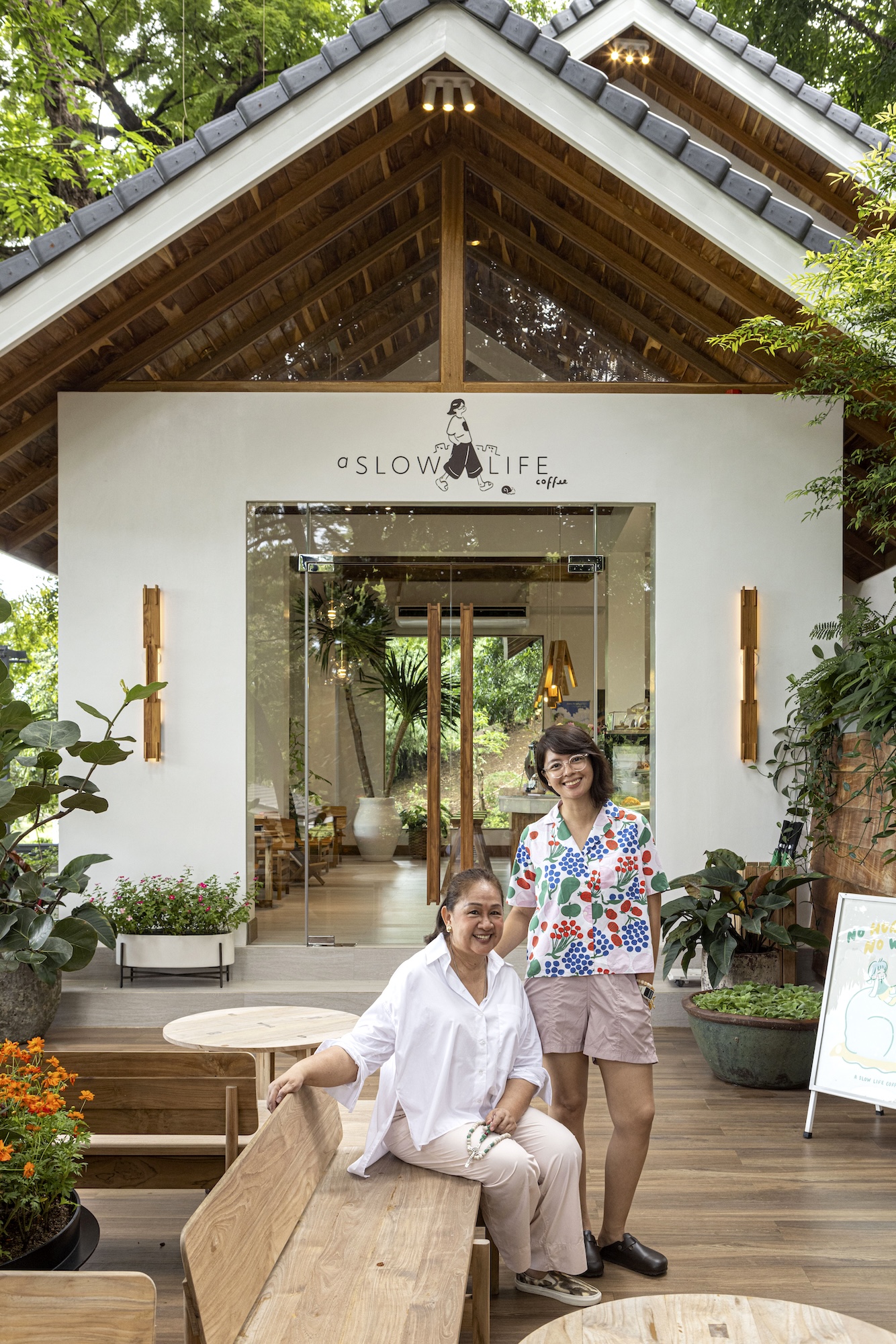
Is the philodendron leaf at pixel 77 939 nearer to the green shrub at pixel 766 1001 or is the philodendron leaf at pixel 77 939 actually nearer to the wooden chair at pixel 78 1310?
the green shrub at pixel 766 1001

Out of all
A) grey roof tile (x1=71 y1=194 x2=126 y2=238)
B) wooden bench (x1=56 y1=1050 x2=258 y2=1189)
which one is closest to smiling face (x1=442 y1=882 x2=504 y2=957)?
wooden bench (x1=56 y1=1050 x2=258 y2=1189)

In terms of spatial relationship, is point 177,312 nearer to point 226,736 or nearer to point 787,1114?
point 226,736

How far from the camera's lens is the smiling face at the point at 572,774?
3383mm

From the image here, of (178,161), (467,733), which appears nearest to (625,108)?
(178,161)

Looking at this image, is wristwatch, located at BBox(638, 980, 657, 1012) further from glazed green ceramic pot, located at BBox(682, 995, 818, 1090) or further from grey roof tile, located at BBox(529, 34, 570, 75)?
grey roof tile, located at BBox(529, 34, 570, 75)

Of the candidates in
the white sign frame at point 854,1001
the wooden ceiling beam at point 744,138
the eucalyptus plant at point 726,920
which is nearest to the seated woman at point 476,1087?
the white sign frame at point 854,1001

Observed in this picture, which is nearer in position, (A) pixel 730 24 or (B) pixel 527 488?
(B) pixel 527 488

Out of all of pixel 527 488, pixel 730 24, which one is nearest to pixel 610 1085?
pixel 527 488

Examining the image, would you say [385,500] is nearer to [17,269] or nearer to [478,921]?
[17,269]

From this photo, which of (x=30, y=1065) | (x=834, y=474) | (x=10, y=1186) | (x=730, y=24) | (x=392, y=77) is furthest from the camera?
(x=730, y=24)

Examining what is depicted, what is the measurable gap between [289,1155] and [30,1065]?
789 millimetres

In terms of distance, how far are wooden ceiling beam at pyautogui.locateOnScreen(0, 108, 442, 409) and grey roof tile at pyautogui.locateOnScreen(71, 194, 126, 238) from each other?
1.99 feet

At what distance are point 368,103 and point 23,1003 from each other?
16.5 feet

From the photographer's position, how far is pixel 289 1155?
2.63 meters
